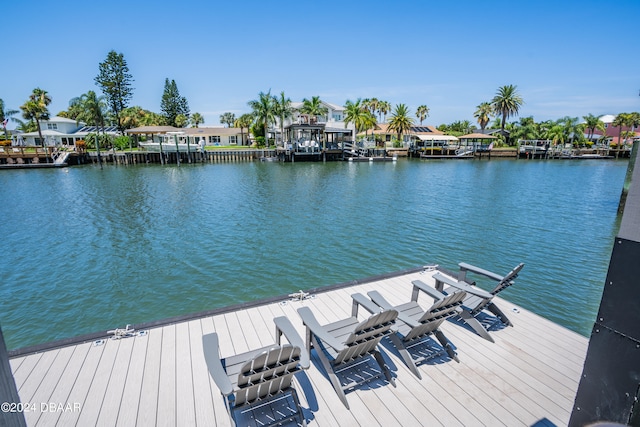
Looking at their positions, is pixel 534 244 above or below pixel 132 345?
below

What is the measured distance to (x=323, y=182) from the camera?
30719 millimetres

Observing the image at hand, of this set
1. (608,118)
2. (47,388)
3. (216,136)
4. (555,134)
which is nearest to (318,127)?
(216,136)

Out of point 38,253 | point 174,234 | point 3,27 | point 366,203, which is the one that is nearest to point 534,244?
point 366,203

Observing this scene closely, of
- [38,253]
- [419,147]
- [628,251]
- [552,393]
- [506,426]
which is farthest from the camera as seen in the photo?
[419,147]

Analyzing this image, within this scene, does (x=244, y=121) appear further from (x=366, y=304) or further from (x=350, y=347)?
(x=350, y=347)

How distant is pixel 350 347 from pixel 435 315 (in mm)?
1281

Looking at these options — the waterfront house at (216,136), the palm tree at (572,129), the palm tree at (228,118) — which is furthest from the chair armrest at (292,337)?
the palm tree at (228,118)

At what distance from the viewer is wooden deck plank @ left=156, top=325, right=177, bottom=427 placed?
136 inches

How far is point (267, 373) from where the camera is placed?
9.84 feet

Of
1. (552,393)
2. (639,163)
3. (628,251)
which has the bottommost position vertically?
(552,393)

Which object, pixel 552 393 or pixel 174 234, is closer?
pixel 552 393

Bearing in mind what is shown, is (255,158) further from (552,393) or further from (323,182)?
(552,393)

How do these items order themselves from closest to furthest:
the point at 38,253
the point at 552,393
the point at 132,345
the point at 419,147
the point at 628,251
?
the point at 628,251 → the point at 552,393 → the point at 132,345 → the point at 38,253 → the point at 419,147

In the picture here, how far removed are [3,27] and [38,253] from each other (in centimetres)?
1018
